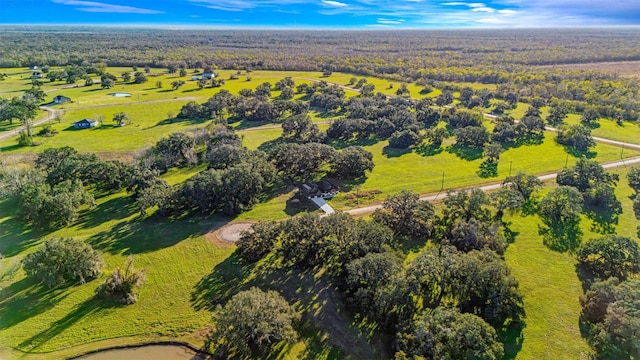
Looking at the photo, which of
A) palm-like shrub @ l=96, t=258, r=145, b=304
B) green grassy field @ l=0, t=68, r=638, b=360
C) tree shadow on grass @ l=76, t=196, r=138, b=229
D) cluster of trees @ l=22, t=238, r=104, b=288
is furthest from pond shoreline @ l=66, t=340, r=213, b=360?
tree shadow on grass @ l=76, t=196, r=138, b=229

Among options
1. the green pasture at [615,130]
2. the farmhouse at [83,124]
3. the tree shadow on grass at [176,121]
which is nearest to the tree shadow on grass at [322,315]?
the tree shadow on grass at [176,121]

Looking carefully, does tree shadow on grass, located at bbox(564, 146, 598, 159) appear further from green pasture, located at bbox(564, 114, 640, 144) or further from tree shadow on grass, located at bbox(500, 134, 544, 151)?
green pasture, located at bbox(564, 114, 640, 144)

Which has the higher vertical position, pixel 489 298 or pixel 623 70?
pixel 623 70

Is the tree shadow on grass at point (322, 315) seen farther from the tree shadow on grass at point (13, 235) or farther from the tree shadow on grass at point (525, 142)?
the tree shadow on grass at point (525, 142)

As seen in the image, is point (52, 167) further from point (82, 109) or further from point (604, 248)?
point (604, 248)

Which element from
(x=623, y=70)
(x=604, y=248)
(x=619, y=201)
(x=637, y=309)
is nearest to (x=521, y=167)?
(x=619, y=201)
